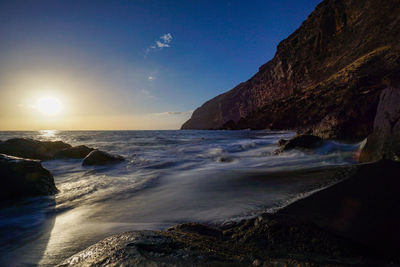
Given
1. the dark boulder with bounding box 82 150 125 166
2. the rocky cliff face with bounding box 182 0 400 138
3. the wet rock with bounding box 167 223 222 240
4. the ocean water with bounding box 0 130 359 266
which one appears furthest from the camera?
the rocky cliff face with bounding box 182 0 400 138

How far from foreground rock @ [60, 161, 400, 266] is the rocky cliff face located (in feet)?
24.1

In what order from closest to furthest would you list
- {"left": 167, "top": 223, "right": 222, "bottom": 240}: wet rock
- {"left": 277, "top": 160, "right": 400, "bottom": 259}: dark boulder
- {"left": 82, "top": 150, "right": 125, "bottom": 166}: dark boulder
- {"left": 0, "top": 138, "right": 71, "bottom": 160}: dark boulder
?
{"left": 277, "top": 160, "right": 400, "bottom": 259}: dark boulder
{"left": 167, "top": 223, "right": 222, "bottom": 240}: wet rock
{"left": 82, "top": 150, "right": 125, "bottom": 166}: dark boulder
{"left": 0, "top": 138, "right": 71, "bottom": 160}: dark boulder

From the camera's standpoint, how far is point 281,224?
1.48 metres

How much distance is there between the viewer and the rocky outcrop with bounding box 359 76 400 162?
3.81 metres

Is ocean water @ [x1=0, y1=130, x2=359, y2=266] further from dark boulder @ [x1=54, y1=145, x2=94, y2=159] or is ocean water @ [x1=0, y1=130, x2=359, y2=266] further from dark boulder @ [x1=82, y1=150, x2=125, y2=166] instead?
dark boulder @ [x1=54, y1=145, x2=94, y2=159]

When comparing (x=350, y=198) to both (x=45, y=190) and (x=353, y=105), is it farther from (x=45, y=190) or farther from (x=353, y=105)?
(x=353, y=105)

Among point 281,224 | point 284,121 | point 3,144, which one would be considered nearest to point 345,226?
point 281,224

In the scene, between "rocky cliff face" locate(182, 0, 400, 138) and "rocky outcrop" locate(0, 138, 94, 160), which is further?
"rocky cliff face" locate(182, 0, 400, 138)

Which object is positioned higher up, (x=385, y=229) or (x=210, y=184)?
(x=385, y=229)

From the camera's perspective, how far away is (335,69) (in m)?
33.9

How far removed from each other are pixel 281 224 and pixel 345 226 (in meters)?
0.56

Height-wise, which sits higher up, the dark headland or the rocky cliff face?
the rocky cliff face

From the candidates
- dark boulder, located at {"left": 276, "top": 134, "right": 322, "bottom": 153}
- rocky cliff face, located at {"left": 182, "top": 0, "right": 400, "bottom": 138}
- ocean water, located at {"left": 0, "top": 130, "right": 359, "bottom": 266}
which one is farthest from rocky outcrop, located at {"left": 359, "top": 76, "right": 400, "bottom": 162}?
rocky cliff face, located at {"left": 182, "top": 0, "right": 400, "bottom": 138}

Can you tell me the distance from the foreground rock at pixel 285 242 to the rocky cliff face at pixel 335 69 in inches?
289
